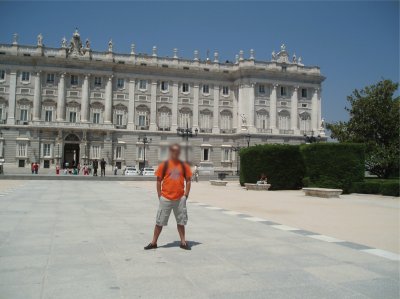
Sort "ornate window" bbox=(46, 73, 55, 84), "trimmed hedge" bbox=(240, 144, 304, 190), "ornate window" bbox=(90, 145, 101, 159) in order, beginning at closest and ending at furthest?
"trimmed hedge" bbox=(240, 144, 304, 190), "ornate window" bbox=(90, 145, 101, 159), "ornate window" bbox=(46, 73, 55, 84)

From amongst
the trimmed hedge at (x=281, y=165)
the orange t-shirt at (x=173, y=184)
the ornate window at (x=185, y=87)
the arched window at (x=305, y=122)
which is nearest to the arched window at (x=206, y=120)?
the ornate window at (x=185, y=87)

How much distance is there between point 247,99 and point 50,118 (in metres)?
29.9

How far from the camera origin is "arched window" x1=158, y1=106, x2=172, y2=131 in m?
61.3

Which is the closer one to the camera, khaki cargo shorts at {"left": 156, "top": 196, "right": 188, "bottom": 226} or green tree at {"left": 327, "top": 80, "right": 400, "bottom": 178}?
khaki cargo shorts at {"left": 156, "top": 196, "right": 188, "bottom": 226}

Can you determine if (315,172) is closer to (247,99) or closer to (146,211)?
(146,211)

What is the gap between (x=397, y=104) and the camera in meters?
33.4

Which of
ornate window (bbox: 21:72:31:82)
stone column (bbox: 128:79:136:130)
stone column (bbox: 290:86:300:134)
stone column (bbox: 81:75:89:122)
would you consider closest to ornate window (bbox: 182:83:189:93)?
stone column (bbox: 128:79:136:130)

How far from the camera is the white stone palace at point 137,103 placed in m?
55.5

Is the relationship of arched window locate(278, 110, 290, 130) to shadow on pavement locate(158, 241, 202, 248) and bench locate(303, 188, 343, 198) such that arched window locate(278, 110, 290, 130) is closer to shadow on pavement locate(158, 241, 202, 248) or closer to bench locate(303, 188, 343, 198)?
bench locate(303, 188, 343, 198)

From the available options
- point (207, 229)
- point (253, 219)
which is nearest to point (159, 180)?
point (207, 229)

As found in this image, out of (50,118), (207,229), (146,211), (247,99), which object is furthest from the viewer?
(247,99)

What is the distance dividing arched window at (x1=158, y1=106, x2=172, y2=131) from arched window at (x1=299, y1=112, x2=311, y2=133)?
21.8m

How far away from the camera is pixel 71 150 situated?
188 feet

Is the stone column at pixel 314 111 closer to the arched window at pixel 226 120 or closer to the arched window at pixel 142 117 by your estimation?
the arched window at pixel 226 120
